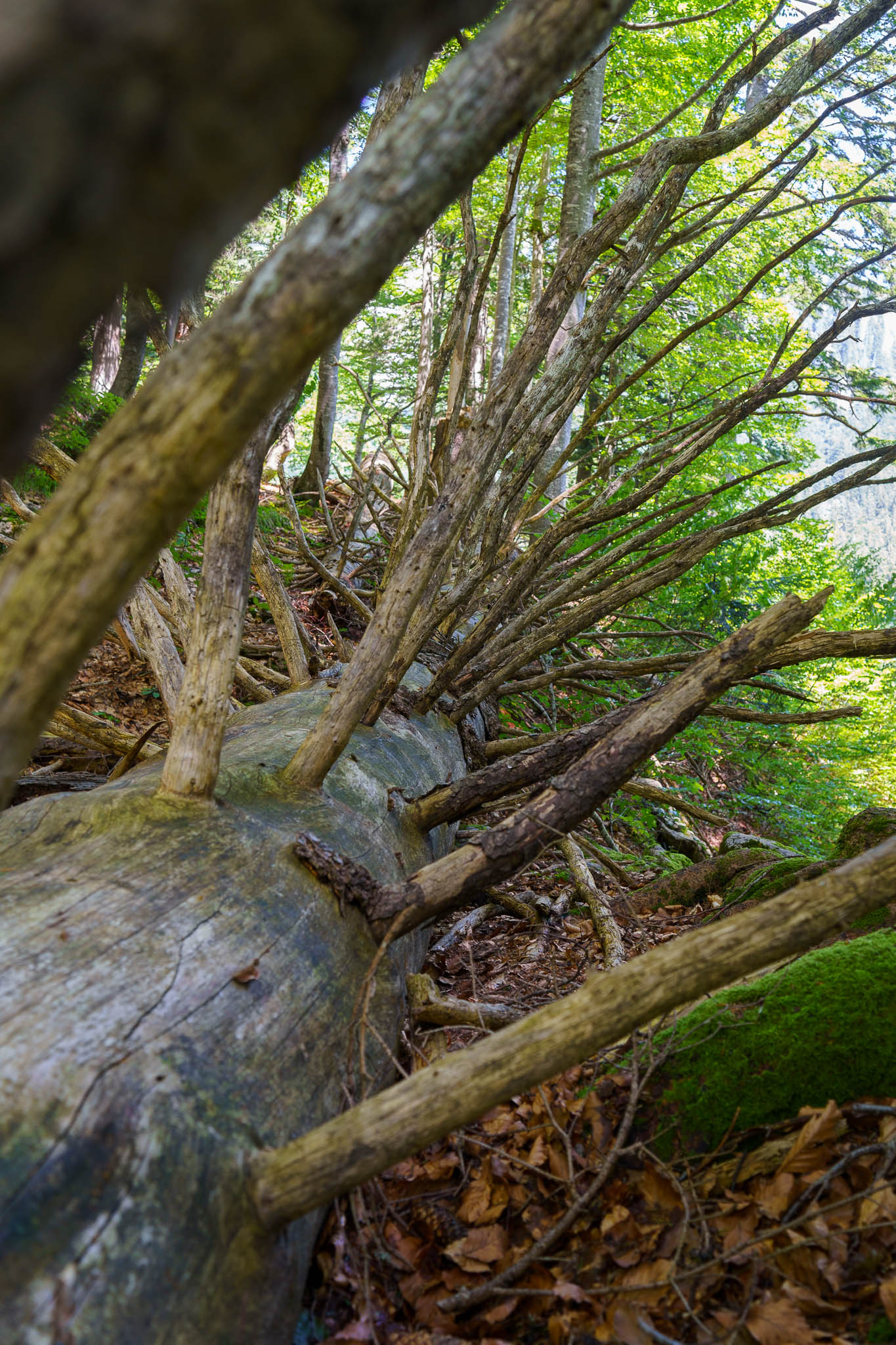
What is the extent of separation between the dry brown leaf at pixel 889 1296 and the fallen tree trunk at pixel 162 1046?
1.14m

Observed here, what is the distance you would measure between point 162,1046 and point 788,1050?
1623mm

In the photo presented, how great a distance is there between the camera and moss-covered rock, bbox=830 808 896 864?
3379mm

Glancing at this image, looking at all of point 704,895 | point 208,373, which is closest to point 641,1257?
point 208,373

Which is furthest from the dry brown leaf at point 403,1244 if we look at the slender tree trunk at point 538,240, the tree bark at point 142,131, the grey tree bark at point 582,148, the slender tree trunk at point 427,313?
the grey tree bark at point 582,148

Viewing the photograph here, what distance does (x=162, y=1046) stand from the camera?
146 cm

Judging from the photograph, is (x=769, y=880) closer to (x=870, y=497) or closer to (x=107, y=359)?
(x=107, y=359)

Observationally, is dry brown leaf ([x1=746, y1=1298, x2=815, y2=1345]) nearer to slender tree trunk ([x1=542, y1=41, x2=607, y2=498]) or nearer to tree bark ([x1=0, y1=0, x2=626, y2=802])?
tree bark ([x1=0, y1=0, x2=626, y2=802])

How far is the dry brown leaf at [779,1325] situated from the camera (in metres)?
1.47

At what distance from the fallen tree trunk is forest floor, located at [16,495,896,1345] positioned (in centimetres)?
34

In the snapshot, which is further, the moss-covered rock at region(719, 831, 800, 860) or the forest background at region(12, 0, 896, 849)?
the forest background at region(12, 0, 896, 849)

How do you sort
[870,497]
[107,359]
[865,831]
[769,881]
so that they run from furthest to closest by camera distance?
[870,497] < [107,359] < [769,881] < [865,831]

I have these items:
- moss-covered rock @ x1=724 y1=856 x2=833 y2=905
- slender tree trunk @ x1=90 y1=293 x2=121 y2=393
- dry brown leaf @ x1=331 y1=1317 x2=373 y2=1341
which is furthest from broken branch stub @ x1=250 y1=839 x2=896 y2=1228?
slender tree trunk @ x1=90 y1=293 x2=121 y2=393

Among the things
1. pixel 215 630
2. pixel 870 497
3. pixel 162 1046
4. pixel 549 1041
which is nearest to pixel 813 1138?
pixel 549 1041

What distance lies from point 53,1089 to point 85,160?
1.32 m
